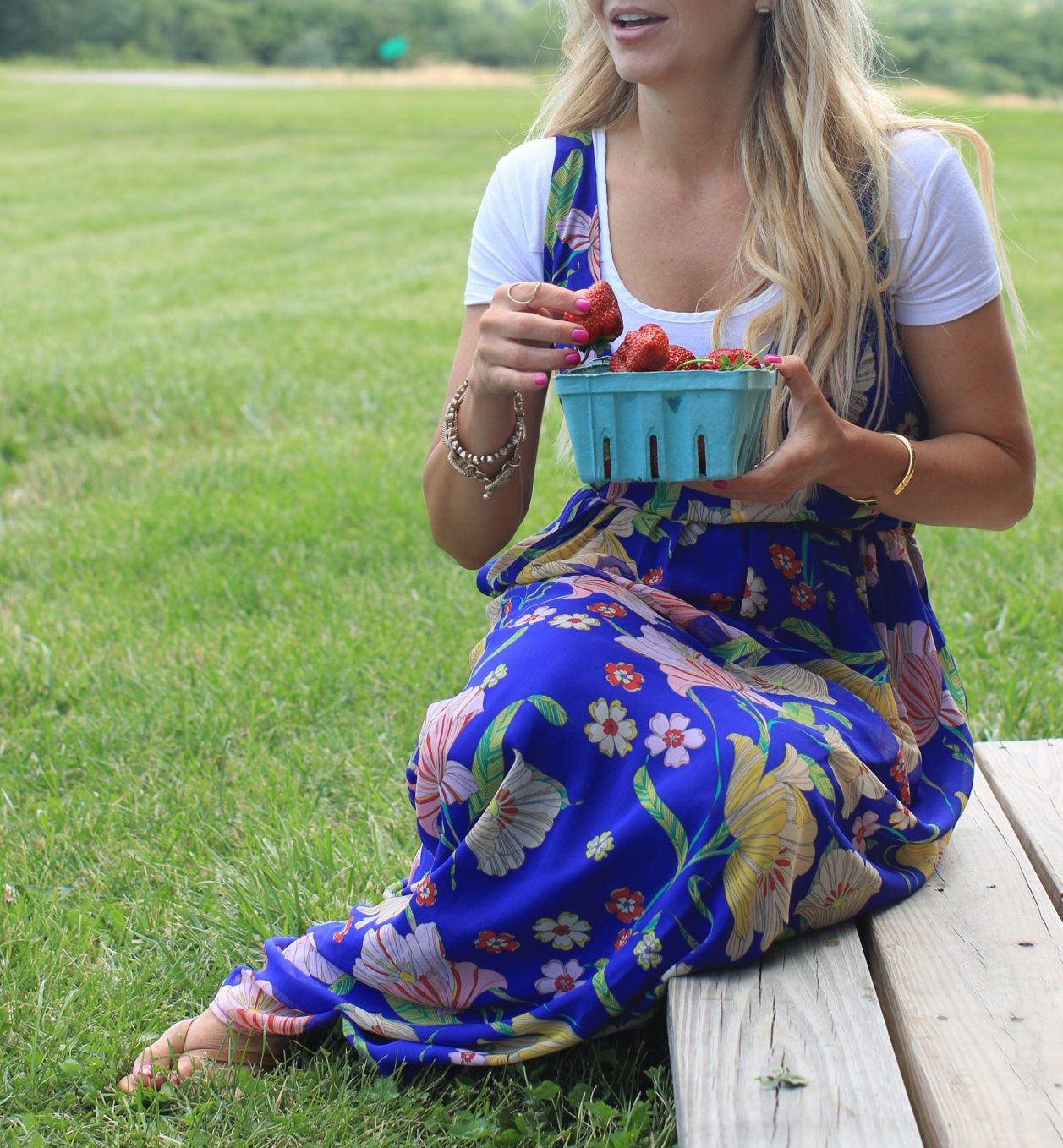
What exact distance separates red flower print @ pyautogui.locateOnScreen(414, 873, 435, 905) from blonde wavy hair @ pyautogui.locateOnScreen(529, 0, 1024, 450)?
736mm

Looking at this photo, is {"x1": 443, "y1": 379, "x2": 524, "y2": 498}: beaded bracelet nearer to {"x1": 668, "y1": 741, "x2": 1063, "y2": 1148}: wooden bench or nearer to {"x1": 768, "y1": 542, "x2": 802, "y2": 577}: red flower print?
{"x1": 768, "y1": 542, "x2": 802, "y2": 577}: red flower print

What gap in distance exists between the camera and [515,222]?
2113 millimetres

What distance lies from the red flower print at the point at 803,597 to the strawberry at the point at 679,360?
38cm

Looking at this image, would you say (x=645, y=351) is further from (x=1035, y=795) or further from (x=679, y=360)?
(x=1035, y=795)

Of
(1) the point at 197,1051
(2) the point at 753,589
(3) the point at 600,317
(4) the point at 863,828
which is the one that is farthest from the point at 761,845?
(1) the point at 197,1051

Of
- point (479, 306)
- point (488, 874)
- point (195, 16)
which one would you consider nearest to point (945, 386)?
point (479, 306)

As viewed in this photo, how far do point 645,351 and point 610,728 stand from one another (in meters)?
0.45

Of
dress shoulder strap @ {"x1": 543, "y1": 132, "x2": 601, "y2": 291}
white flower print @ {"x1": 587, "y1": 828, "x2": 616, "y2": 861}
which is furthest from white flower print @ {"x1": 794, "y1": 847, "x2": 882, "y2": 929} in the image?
dress shoulder strap @ {"x1": 543, "y1": 132, "x2": 601, "y2": 291}

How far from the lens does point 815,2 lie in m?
1.96

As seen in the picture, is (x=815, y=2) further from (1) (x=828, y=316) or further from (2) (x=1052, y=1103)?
(2) (x=1052, y=1103)

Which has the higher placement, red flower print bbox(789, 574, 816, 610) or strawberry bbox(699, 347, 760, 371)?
strawberry bbox(699, 347, 760, 371)

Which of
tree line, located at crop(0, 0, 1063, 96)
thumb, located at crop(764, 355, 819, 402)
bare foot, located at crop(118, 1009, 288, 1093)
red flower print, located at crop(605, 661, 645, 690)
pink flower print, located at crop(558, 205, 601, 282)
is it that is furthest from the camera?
tree line, located at crop(0, 0, 1063, 96)

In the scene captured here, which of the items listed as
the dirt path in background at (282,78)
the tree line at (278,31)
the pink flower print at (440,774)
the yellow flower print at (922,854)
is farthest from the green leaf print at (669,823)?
the tree line at (278,31)

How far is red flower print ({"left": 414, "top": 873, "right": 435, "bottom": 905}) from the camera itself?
1.74 meters
